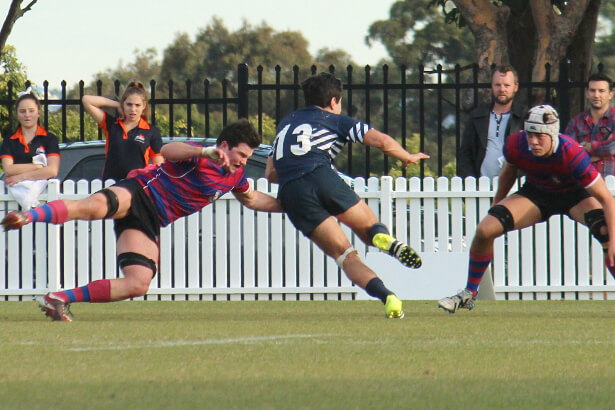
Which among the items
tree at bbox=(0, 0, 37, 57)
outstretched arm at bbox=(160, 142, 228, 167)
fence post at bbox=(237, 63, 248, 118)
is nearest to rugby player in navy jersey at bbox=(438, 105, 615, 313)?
outstretched arm at bbox=(160, 142, 228, 167)

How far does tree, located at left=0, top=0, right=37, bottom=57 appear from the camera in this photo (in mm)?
17016

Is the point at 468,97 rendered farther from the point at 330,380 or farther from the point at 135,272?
the point at 330,380

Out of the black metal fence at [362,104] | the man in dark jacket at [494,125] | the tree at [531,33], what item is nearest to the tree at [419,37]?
the black metal fence at [362,104]

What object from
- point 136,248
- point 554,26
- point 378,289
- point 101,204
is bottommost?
point 378,289

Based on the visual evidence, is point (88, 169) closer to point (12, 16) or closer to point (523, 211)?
point (523, 211)

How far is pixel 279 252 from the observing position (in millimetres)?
12500

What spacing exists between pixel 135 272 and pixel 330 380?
333 centimetres

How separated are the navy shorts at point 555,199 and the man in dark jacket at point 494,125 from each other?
178 centimetres

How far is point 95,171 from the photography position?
40.8ft

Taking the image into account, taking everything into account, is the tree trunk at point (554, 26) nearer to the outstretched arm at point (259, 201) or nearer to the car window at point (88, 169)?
the car window at point (88, 169)

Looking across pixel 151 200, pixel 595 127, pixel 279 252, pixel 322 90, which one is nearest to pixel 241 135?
pixel 151 200

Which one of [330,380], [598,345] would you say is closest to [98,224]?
[598,345]

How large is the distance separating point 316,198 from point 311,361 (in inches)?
109

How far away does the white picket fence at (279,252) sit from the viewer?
1241cm
